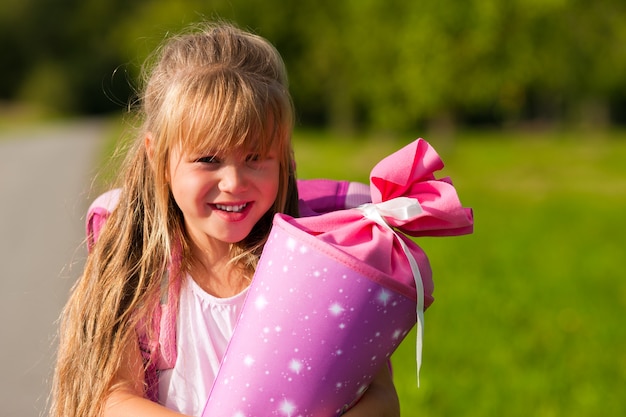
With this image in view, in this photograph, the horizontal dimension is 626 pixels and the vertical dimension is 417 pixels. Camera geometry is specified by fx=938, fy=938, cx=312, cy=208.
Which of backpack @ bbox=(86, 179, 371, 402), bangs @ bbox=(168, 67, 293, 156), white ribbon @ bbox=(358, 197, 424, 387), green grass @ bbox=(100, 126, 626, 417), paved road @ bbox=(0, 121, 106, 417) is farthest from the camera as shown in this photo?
paved road @ bbox=(0, 121, 106, 417)

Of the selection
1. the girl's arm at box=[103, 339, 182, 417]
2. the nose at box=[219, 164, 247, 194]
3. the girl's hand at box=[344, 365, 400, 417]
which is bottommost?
the girl's arm at box=[103, 339, 182, 417]

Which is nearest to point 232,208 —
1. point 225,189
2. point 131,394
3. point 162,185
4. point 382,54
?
point 225,189

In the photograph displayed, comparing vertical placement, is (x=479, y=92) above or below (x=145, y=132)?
below

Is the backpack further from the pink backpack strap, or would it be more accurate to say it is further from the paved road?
the paved road

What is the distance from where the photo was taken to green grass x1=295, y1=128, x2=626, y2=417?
14.5ft

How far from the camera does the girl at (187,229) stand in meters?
1.98

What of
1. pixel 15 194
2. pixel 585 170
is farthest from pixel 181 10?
pixel 15 194

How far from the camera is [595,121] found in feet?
152

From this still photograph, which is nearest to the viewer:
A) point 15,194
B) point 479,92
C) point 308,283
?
point 308,283

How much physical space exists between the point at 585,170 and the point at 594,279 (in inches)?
473

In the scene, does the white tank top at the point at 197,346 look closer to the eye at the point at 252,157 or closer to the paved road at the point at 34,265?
the eye at the point at 252,157

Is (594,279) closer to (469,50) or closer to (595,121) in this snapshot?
(469,50)

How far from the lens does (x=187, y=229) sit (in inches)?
84.9

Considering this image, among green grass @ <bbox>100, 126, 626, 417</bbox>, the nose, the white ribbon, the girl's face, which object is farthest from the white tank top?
green grass @ <bbox>100, 126, 626, 417</bbox>
